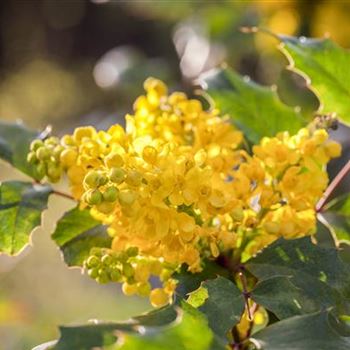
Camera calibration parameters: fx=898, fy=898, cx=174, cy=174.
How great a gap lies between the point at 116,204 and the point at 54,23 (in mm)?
5962

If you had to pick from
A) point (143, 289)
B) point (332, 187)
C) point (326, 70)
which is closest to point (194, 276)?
point (143, 289)

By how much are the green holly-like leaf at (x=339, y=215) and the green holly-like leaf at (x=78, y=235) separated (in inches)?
13.0

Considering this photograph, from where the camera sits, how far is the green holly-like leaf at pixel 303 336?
3.04 feet

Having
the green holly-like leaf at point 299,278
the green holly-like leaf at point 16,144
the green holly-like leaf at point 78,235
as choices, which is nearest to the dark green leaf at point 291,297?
the green holly-like leaf at point 299,278

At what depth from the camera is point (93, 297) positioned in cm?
458

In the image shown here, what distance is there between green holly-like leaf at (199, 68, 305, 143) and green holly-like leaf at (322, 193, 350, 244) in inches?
5.4

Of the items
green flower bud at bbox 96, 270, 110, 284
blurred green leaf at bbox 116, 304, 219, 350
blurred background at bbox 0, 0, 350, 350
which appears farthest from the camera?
blurred background at bbox 0, 0, 350, 350

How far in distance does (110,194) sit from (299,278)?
269 millimetres

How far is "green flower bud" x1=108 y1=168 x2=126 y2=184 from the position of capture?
3.39 ft

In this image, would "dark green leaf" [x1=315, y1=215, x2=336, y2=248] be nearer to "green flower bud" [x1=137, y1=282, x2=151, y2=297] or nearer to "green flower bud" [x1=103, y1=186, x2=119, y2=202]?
"green flower bud" [x1=137, y1=282, x2=151, y2=297]

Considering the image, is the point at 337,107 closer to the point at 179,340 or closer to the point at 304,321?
the point at 304,321

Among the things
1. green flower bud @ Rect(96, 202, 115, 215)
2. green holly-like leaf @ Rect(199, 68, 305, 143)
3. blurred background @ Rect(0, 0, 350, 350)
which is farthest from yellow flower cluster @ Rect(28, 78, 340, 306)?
blurred background @ Rect(0, 0, 350, 350)

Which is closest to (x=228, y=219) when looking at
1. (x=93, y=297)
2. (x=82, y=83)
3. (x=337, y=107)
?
(x=337, y=107)

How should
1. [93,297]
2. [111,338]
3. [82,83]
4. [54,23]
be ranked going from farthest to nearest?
[54,23], [82,83], [93,297], [111,338]
